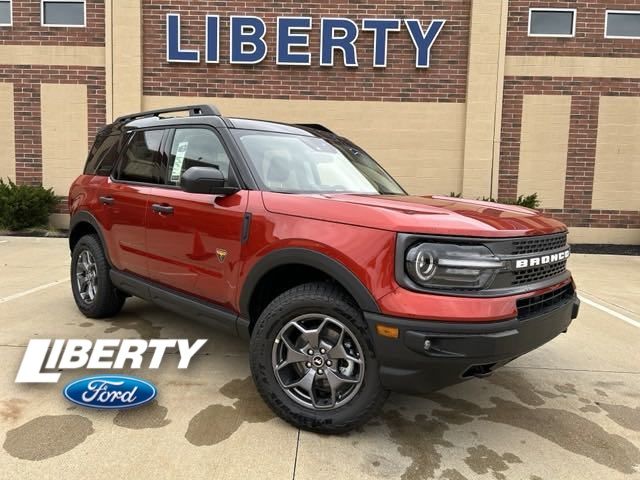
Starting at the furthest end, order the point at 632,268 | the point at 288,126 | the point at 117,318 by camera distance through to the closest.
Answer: the point at 632,268 < the point at 117,318 < the point at 288,126

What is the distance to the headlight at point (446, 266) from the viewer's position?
232 cm

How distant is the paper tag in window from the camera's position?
11.9ft

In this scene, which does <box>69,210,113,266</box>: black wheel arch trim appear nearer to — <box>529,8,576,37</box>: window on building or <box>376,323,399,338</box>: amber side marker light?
<box>376,323,399,338</box>: amber side marker light

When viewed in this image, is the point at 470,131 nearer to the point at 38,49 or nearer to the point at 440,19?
the point at 440,19

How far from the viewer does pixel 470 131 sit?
429 inches

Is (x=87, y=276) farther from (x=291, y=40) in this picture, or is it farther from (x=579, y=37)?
(x=579, y=37)

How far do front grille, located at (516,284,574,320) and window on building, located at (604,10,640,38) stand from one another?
10.5 m

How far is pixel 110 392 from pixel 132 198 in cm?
154

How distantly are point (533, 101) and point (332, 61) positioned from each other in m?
4.54

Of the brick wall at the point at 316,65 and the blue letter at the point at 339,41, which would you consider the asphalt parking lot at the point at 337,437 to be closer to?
the brick wall at the point at 316,65

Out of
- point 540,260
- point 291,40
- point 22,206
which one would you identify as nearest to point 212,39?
point 291,40

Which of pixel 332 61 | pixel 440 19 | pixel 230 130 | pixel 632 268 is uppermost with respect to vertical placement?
pixel 440 19

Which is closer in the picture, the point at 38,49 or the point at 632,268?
the point at 632,268

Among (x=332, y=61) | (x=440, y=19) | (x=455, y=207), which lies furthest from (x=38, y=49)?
(x=455, y=207)
